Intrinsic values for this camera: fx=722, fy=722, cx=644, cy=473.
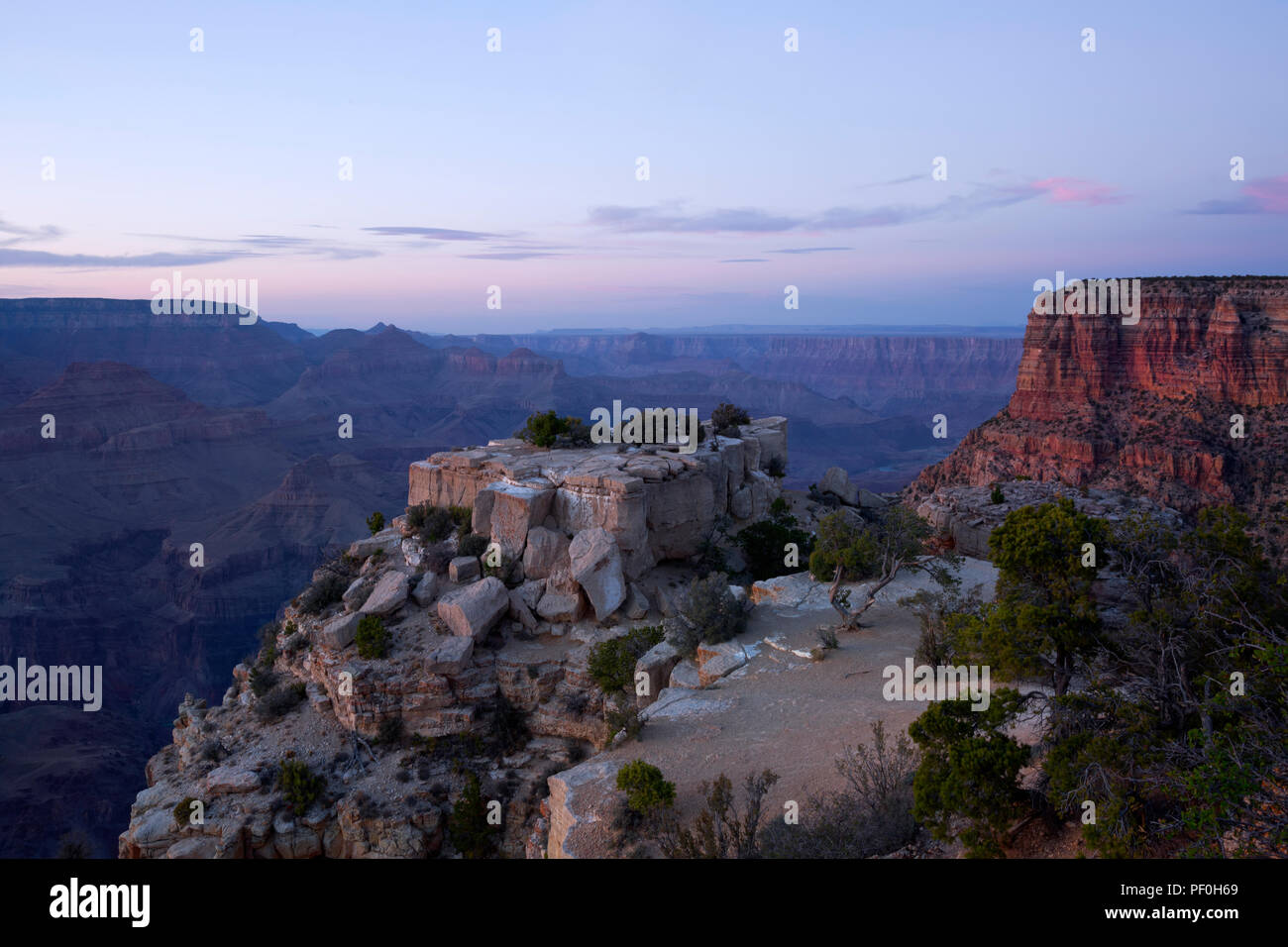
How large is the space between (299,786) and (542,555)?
801cm

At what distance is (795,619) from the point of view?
1878 cm

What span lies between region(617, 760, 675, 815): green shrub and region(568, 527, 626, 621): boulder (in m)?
8.23

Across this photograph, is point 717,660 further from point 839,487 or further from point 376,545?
point 839,487

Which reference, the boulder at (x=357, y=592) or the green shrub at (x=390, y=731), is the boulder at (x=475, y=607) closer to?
the green shrub at (x=390, y=731)

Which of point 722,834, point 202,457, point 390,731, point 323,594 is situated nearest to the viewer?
point 722,834

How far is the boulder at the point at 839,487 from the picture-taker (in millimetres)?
31156

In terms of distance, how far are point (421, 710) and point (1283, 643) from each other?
16808 mm

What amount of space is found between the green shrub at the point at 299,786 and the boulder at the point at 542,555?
7127mm

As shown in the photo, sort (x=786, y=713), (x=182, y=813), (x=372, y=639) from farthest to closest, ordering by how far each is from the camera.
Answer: (x=372, y=639) < (x=182, y=813) < (x=786, y=713)

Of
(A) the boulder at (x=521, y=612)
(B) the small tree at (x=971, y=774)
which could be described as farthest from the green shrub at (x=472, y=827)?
(B) the small tree at (x=971, y=774)

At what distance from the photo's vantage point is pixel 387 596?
2000cm

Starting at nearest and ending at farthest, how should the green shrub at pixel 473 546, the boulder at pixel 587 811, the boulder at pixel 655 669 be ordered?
the boulder at pixel 587 811 < the boulder at pixel 655 669 < the green shrub at pixel 473 546

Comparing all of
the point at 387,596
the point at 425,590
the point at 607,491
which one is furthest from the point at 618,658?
the point at 387,596

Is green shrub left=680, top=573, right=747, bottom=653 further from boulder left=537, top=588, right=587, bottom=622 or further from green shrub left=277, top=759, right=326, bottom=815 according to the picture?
green shrub left=277, top=759, right=326, bottom=815
